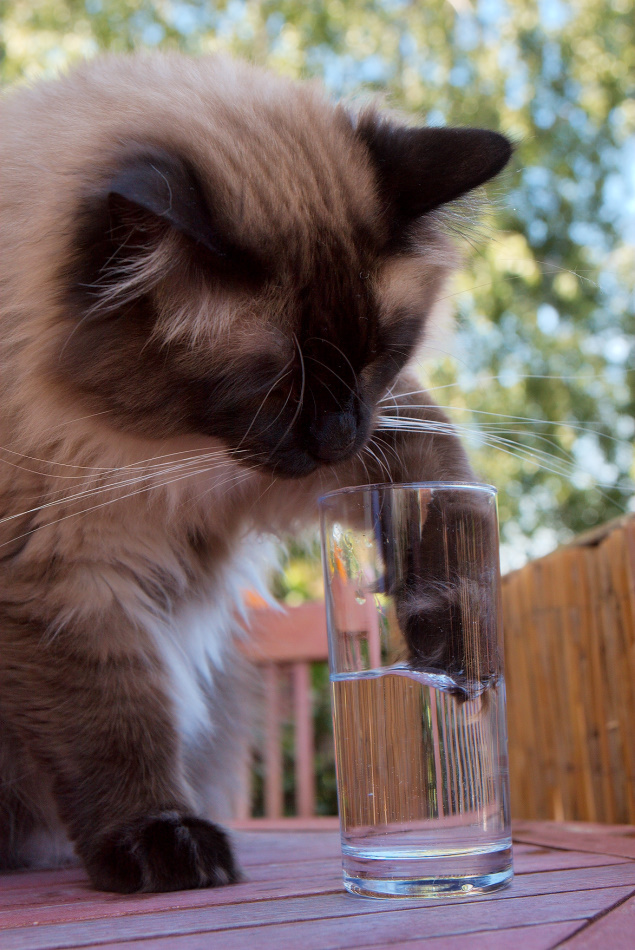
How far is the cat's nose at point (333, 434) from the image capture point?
1.17 m

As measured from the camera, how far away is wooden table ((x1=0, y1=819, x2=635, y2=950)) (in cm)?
75

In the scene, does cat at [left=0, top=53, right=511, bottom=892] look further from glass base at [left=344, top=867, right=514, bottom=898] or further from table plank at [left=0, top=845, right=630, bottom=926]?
glass base at [left=344, top=867, right=514, bottom=898]

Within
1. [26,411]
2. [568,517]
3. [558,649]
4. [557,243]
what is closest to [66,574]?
[26,411]

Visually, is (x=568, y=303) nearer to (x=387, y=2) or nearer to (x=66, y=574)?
(x=387, y=2)

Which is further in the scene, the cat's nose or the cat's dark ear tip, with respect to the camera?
the cat's dark ear tip

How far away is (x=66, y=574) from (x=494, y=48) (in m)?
5.52

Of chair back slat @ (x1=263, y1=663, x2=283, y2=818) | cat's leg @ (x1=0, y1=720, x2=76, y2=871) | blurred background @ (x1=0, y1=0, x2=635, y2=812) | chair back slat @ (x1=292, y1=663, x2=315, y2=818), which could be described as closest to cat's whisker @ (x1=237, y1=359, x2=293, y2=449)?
cat's leg @ (x1=0, y1=720, x2=76, y2=871)

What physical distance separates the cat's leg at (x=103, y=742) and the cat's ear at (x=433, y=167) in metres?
0.74

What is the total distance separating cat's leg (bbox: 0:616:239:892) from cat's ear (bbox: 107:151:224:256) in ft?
1.88

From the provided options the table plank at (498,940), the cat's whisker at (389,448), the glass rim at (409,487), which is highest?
the cat's whisker at (389,448)

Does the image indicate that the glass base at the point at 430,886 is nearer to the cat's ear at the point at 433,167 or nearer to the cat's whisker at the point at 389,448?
the cat's whisker at the point at 389,448

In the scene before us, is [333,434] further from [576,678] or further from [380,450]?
[576,678]

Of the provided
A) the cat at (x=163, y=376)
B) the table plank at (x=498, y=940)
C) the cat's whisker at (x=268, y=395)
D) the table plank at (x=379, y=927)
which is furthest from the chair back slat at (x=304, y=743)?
the table plank at (x=498, y=940)

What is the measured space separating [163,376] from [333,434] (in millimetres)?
240
